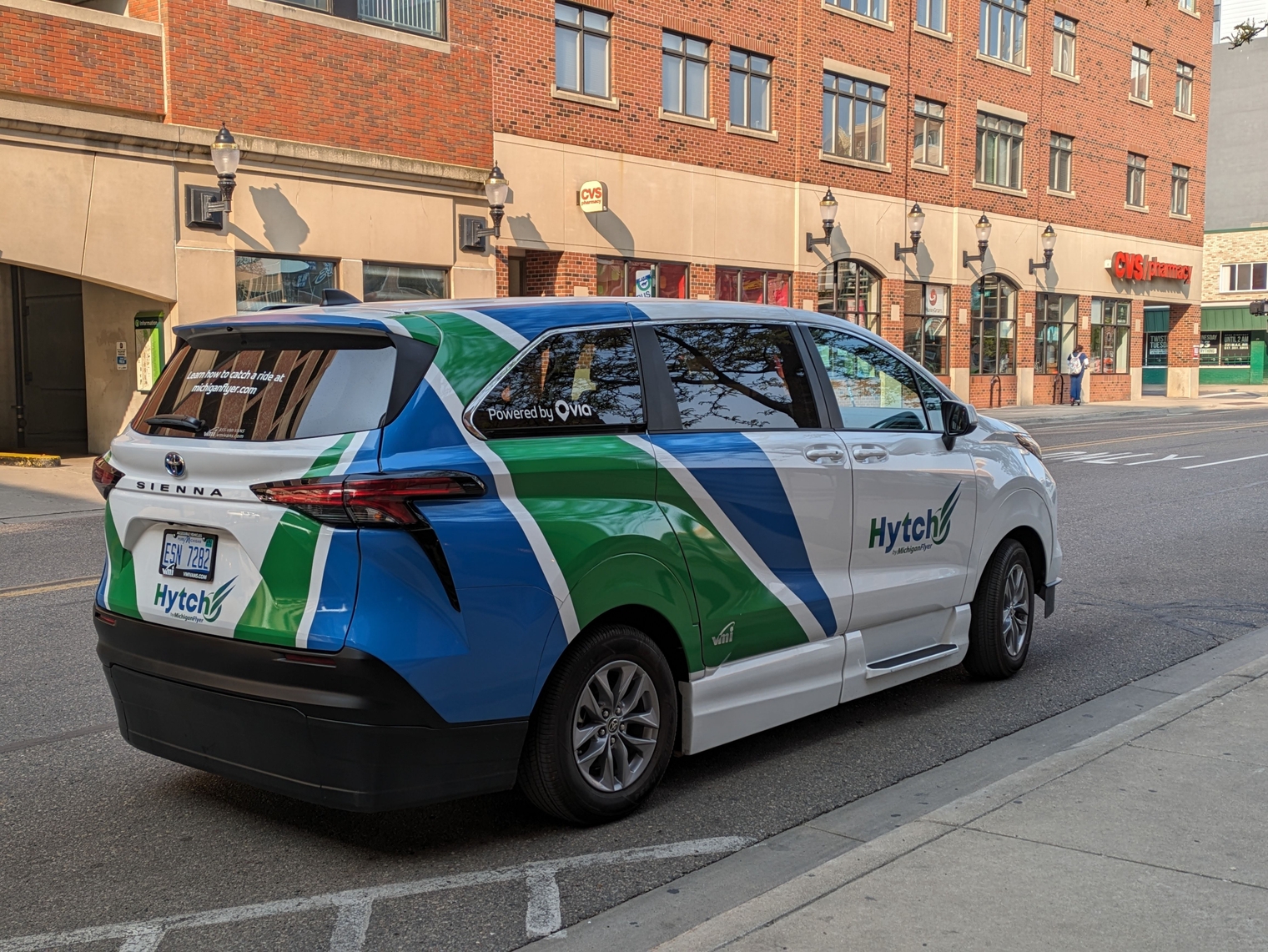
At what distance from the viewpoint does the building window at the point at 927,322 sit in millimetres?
33438

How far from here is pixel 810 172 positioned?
29922 mm

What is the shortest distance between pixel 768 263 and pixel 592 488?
25367 millimetres

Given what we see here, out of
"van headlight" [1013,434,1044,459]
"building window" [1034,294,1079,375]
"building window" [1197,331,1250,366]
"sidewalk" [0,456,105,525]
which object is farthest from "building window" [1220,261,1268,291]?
"van headlight" [1013,434,1044,459]

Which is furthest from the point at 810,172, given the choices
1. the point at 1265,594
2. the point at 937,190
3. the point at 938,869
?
the point at 938,869

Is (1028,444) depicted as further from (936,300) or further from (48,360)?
(936,300)

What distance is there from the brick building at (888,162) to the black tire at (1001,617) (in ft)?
58.2

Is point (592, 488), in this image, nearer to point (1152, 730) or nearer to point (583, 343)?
point (583, 343)

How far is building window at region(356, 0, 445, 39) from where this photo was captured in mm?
20844

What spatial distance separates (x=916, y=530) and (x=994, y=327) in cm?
3262

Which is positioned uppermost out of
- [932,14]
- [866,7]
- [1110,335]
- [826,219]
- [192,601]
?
[932,14]

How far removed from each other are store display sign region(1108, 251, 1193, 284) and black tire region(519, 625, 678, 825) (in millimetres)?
40185

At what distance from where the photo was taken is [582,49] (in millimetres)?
24812

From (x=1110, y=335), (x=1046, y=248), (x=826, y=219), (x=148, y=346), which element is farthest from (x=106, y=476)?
(x=1110, y=335)

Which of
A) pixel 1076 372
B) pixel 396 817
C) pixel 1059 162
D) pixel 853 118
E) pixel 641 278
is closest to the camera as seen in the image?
pixel 396 817
